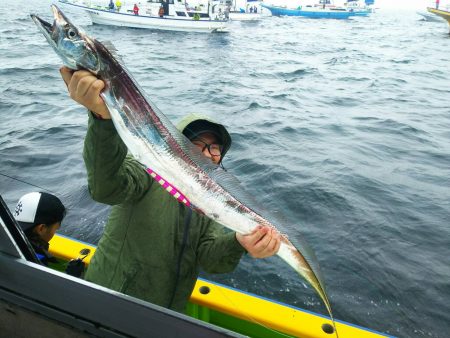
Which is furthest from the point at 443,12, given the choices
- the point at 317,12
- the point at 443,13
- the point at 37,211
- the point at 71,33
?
the point at 71,33

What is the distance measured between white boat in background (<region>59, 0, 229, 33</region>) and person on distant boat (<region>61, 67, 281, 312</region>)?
37.4 metres

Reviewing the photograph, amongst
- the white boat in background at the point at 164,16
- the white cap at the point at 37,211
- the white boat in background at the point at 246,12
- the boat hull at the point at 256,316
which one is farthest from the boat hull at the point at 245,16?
the boat hull at the point at 256,316

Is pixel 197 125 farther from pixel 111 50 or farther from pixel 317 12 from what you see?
pixel 317 12

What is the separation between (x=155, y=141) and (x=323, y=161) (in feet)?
24.4

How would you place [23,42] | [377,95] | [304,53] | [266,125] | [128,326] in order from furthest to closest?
[304,53] → [23,42] → [377,95] → [266,125] → [128,326]

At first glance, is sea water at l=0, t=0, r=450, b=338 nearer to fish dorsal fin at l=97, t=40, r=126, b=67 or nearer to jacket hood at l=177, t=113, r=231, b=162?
jacket hood at l=177, t=113, r=231, b=162

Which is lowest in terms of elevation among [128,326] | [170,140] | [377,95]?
[377,95]

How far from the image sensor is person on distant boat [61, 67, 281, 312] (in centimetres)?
229

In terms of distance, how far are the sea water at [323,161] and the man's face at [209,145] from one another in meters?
0.69

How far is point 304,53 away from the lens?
90.5 feet

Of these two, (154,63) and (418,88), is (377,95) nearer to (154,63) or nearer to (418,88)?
(418,88)

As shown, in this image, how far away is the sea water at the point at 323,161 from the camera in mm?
4844

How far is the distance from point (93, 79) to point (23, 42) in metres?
26.8

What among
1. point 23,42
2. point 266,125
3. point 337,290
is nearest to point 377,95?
point 266,125
